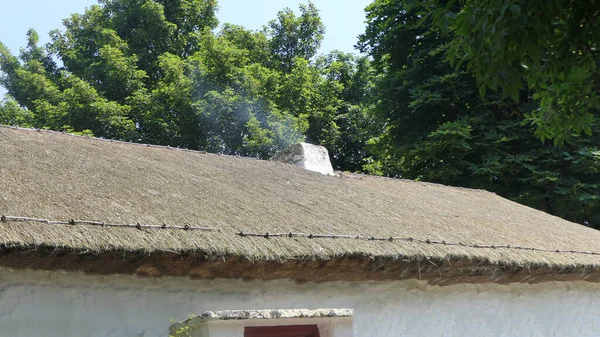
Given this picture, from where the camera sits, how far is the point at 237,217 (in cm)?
623

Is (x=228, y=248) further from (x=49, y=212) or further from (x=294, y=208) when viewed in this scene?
(x=294, y=208)

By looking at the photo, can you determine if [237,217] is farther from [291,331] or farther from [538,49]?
[538,49]

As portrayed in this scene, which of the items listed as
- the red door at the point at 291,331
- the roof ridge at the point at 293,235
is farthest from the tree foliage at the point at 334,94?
the red door at the point at 291,331

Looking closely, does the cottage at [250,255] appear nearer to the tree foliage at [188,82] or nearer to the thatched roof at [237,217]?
the thatched roof at [237,217]

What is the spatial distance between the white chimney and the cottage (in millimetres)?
483

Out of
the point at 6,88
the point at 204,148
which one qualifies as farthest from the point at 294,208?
Answer: the point at 6,88

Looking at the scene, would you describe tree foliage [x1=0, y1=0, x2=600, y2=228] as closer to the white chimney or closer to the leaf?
the leaf

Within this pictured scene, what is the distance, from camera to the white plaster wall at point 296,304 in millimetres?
5000

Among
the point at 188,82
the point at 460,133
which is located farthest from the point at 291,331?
the point at 188,82

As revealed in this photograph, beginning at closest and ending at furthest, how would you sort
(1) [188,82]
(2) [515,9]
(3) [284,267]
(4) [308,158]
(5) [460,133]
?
1. (2) [515,9]
2. (3) [284,267]
3. (4) [308,158]
4. (5) [460,133]
5. (1) [188,82]

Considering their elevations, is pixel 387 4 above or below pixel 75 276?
above

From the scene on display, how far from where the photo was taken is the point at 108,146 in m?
8.25

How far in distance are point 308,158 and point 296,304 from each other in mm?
4329

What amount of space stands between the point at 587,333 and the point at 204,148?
14620 mm
